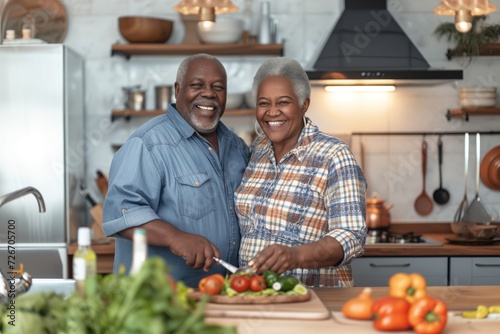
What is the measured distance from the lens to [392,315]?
198 centimetres

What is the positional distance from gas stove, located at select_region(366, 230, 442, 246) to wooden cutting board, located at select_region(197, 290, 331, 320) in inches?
86.7

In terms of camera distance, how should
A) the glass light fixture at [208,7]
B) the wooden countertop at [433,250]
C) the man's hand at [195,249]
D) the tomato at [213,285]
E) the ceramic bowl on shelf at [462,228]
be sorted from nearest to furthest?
the tomato at [213,285] → the man's hand at [195,249] → the glass light fixture at [208,7] → the wooden countertop at [433,250] → the ceramic bowl on shelf at [462,228]

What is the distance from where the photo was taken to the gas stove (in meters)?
4.41

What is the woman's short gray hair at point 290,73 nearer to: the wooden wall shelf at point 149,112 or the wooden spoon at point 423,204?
the wooden wall shelf at point 149,112

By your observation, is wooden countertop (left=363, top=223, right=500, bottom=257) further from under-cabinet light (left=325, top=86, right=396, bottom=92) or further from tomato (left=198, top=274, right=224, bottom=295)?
tomato (left=198, top=274, right=224, bottom=295)

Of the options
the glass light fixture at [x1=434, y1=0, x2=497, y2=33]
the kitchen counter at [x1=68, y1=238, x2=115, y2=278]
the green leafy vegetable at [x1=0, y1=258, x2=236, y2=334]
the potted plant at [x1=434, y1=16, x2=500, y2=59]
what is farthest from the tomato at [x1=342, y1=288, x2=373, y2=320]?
the potted plant at [x1=434, y1=16, x2=500, y2=59]

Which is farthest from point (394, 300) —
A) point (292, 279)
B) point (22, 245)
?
point (22, 245)

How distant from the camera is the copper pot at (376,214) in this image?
479cm

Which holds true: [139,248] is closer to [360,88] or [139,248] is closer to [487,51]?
[360,88]

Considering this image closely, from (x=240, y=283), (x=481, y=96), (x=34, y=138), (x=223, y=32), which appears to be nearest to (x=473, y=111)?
(x=481, y=96)

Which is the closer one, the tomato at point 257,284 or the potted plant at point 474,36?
the tomato at point 257,284

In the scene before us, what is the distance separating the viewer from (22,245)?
14.8 feet

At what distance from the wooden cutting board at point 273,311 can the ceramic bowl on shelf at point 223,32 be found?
109 inches

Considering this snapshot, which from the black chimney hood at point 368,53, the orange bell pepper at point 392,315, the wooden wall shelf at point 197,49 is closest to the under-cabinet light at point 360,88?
the black chimney hood at point 368,53
